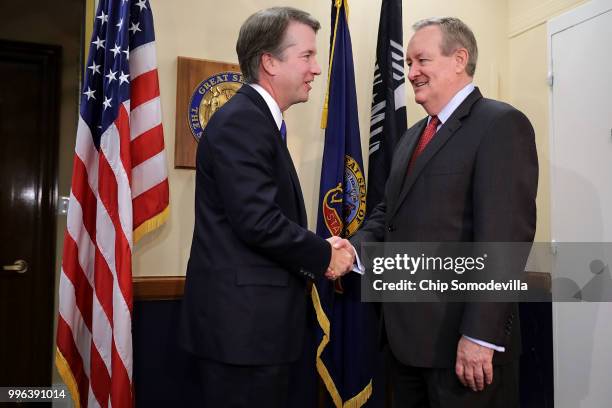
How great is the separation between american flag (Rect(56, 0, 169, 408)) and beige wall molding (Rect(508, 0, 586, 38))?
7.45 ft

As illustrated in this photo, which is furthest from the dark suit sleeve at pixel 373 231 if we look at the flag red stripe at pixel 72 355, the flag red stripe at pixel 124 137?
the flag red stripe at pixel 72 355

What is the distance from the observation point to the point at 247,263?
1.63 metres

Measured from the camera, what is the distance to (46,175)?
3.76m

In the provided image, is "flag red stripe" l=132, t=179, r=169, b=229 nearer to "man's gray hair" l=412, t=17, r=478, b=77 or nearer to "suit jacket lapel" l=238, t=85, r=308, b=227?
"suit jacket lapel" l=238, t=85, r=308, b=227

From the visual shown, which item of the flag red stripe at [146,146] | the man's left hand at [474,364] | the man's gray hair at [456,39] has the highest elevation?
the man's gray hair at [456,39]

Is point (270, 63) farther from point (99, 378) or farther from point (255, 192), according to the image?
point (99, 378)

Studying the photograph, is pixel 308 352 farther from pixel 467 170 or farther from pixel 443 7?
pixel 443 7

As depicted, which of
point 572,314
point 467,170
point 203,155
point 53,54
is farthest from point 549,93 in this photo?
point 53,54

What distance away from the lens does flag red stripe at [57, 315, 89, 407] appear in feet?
7.79

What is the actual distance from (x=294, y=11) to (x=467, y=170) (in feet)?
2.74

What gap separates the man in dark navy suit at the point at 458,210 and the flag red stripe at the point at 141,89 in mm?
1298

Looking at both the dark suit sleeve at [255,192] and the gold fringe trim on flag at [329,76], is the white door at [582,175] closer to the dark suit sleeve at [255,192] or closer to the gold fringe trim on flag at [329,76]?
the gold fringe trim on flag at [329,76]

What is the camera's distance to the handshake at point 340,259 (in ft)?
6.13

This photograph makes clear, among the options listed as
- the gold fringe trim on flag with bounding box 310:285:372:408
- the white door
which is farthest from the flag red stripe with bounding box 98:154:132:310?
the white door
